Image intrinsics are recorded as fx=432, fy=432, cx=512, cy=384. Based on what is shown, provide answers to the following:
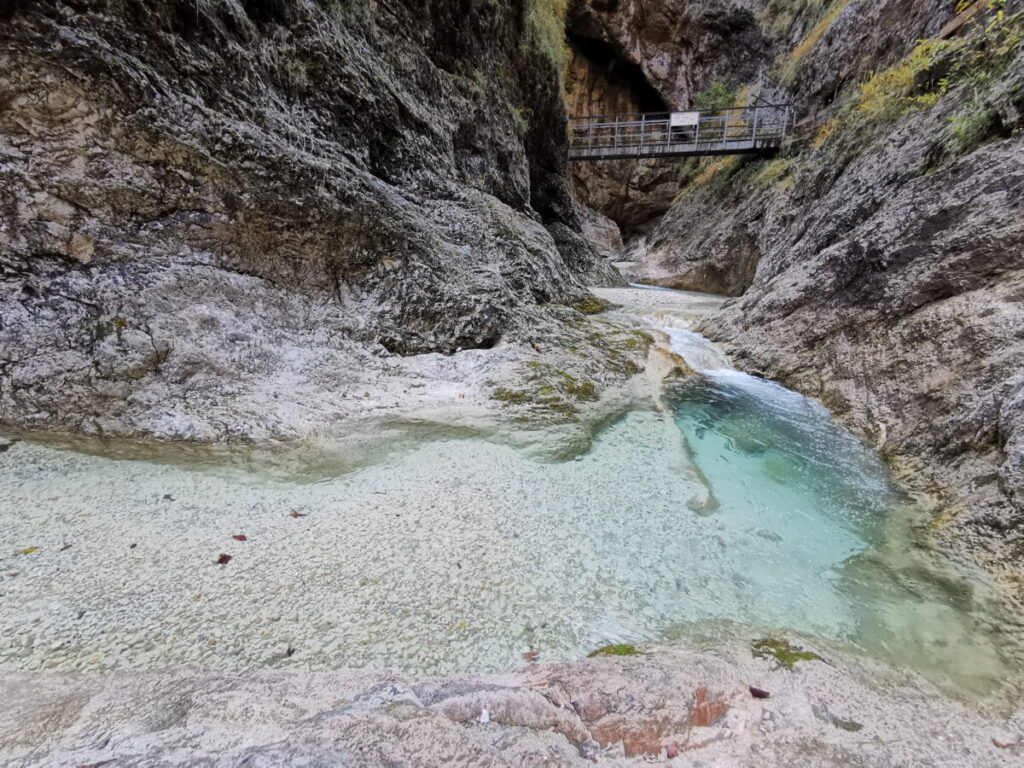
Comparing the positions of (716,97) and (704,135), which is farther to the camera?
(716,97)

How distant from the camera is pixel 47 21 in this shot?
367 cm

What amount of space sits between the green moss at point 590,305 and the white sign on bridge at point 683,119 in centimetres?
1178

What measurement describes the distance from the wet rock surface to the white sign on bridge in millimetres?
21062

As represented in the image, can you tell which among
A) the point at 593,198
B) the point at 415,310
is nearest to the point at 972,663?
the point at 415,310

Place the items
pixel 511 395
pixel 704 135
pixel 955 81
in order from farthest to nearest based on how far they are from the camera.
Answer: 1. pixel 704 135
2. pixel 955 81
3. pixel 511 395

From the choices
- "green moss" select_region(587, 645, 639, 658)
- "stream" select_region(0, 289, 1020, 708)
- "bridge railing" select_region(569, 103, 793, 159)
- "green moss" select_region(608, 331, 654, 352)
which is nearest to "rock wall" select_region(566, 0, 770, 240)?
"bridge railing" select_region(569, 103, 793, 159)

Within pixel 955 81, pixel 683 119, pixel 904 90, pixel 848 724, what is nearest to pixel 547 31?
pixel 683 119

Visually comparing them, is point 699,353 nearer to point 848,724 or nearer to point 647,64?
point 848,724

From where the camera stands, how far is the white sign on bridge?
18.1 meters

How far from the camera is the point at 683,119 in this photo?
18.4 m

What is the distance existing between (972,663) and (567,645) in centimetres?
209

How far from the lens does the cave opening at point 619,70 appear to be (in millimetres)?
24812

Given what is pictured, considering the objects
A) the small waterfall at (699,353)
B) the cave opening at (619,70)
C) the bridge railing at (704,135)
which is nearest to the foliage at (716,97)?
the cave opening at (619,70)

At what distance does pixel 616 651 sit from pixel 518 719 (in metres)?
0.81
